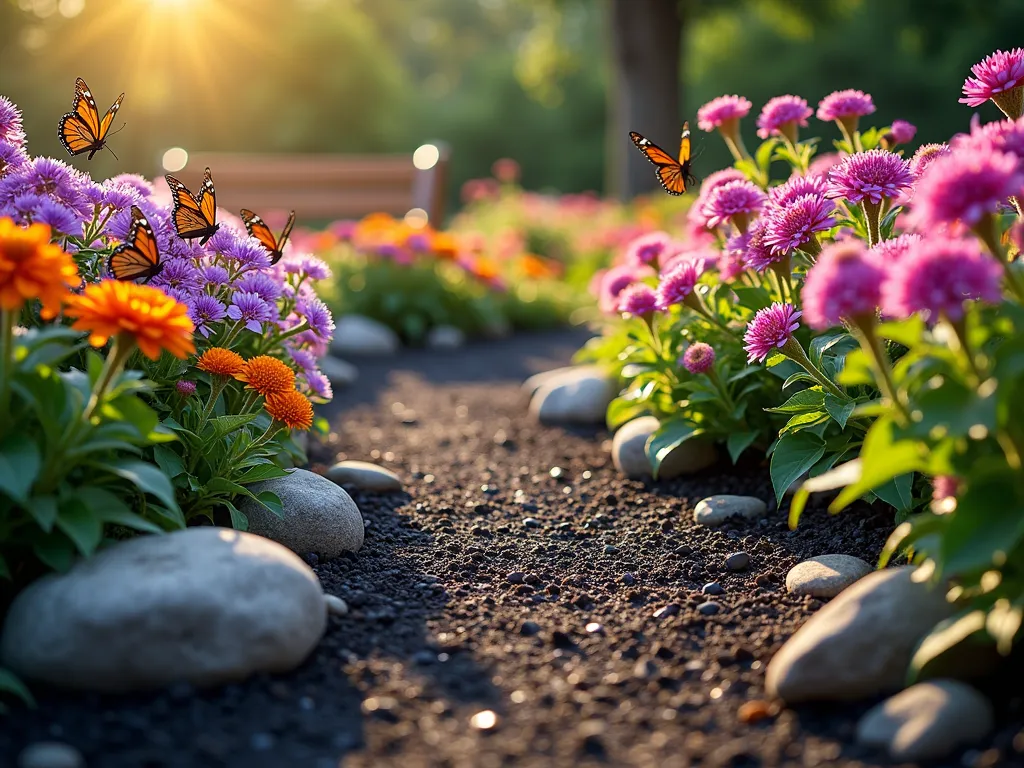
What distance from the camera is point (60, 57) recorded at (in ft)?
69.6

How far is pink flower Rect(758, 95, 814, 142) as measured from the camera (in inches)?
129

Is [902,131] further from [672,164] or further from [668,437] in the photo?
[668,437]

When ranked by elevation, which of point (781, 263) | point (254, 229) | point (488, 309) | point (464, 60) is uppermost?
point (464, 60)

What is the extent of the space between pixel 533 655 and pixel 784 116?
2.04 m

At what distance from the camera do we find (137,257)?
100 inches

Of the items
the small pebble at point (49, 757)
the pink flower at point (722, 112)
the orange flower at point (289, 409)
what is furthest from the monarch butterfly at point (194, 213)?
the pink flower at point (722, 112)

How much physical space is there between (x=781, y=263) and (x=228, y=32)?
23948 millimetres

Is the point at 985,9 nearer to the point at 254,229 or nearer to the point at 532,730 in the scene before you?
the point at 254,229

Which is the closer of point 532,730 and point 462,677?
point 532,730

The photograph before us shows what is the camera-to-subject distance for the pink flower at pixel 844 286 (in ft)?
5.96

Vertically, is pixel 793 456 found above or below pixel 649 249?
below

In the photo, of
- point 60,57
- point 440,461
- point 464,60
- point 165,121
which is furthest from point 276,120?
point 440,461

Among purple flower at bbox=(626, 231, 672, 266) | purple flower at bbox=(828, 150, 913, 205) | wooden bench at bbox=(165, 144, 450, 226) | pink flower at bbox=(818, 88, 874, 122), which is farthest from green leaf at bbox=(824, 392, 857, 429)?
wooden bench at bbox=(165, 144, 450, 226)

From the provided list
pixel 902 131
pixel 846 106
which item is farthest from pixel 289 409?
pixel 902 131
